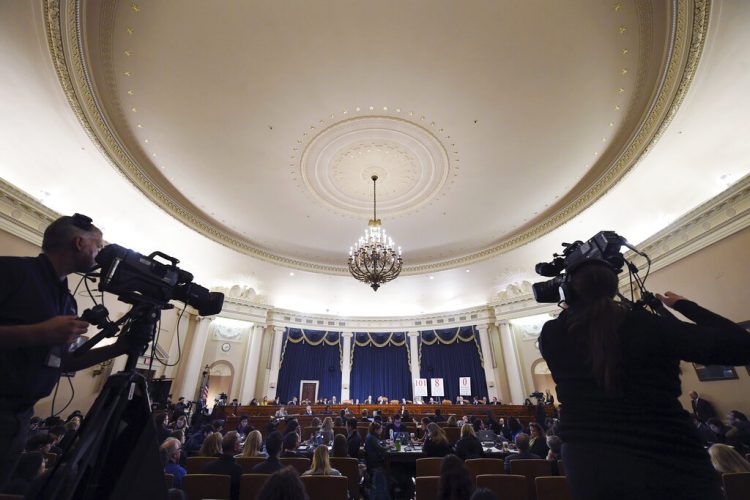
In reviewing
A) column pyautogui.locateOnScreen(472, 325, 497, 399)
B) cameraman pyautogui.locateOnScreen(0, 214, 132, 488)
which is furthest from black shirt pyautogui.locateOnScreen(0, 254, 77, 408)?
column pyautogui.locateOnScreen(472, 325, 497, 399)

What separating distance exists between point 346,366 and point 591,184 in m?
12.3

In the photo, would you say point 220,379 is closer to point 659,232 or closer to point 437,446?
point 437,446

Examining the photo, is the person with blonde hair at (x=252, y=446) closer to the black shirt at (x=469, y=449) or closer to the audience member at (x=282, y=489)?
the black shirt at (x=469, y=449)

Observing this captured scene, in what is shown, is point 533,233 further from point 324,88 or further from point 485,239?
point 324,88

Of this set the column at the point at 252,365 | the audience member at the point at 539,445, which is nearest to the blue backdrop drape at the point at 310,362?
the column at the point at 252,365

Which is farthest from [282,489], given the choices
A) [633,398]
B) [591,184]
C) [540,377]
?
[540,377]

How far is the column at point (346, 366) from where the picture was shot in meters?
15.1

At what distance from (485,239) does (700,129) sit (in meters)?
5.81

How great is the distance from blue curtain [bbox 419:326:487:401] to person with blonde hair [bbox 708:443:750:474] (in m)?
12.2

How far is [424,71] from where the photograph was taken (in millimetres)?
5383

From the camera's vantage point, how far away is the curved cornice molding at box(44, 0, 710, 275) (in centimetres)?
422

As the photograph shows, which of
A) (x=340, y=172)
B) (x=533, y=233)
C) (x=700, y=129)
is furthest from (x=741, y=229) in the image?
(x=340, y=172)

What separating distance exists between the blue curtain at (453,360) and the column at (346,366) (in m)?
3.40

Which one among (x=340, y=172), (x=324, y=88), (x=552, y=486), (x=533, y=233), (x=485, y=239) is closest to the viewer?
(x=552, y=486)
